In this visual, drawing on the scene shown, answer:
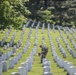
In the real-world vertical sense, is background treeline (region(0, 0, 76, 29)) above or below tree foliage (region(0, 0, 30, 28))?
above

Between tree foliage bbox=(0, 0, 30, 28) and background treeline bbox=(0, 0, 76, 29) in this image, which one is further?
background treeline bbox=(0, 0, 76, 29)

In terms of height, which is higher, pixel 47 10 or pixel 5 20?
pixel 47 10

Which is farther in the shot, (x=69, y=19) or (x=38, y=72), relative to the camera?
(x=69, y=19)

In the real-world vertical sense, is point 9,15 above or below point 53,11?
below

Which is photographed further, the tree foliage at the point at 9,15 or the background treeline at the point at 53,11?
the background treeline at the point at 53,11

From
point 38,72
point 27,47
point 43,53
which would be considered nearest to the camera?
point 38,72

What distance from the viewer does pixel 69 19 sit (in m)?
81.1

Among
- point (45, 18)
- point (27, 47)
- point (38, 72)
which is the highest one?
point (45, 18)

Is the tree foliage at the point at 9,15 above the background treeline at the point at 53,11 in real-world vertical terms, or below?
below

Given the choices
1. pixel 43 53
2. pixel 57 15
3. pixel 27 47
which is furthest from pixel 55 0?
pixel 43 53

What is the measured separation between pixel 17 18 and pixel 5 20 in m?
1.53

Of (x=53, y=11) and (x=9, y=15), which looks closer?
(x=9, y=15)

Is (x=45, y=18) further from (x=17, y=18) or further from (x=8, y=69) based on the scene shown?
(x=8, y=69)

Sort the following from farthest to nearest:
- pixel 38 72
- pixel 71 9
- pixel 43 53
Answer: pixel 71 9 → pixel 43 53 → pixel 38 72
